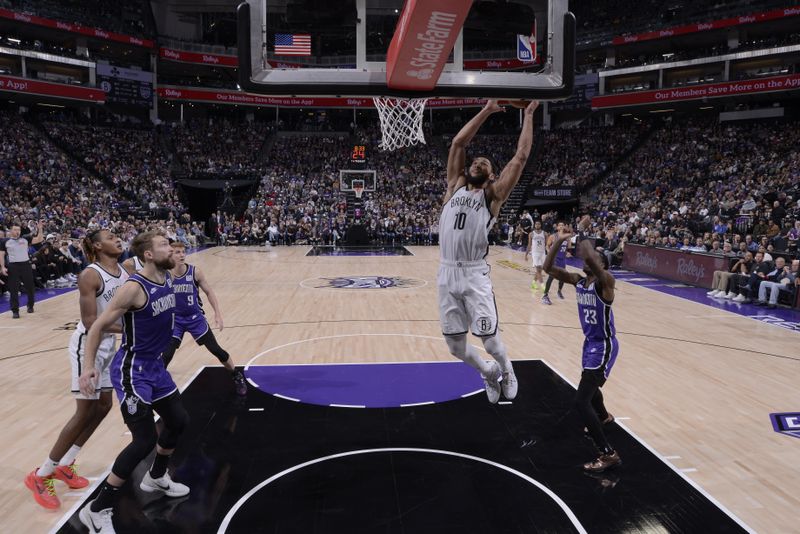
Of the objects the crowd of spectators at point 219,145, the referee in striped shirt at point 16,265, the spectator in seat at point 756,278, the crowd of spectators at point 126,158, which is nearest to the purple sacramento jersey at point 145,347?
the referee in striped shirt at point 16,265

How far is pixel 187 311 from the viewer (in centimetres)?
627

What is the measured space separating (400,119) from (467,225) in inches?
155

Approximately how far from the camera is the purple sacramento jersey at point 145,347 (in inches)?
153

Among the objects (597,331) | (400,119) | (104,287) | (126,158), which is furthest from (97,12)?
(597,331)

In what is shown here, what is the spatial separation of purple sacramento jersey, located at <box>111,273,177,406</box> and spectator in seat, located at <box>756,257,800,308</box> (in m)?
12.8

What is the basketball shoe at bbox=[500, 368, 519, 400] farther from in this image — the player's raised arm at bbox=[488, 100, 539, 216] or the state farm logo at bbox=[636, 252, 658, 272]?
the state farm logo at bbox=[636, 252, 658, 272]

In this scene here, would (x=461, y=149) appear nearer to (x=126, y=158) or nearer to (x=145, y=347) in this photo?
(x=145, y=347)

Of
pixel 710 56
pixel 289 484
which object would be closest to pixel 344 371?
pixel 289 484

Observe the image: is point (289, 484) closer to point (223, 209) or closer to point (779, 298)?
point (779, 298)

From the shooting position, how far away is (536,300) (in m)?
13.5

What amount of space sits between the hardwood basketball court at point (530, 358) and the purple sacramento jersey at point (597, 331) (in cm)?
86

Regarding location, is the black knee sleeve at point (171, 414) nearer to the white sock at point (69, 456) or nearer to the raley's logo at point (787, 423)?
the white sock at point (69, 456)

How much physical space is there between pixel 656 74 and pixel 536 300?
29.1 metres

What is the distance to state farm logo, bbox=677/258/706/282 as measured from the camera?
1564 centimetres
